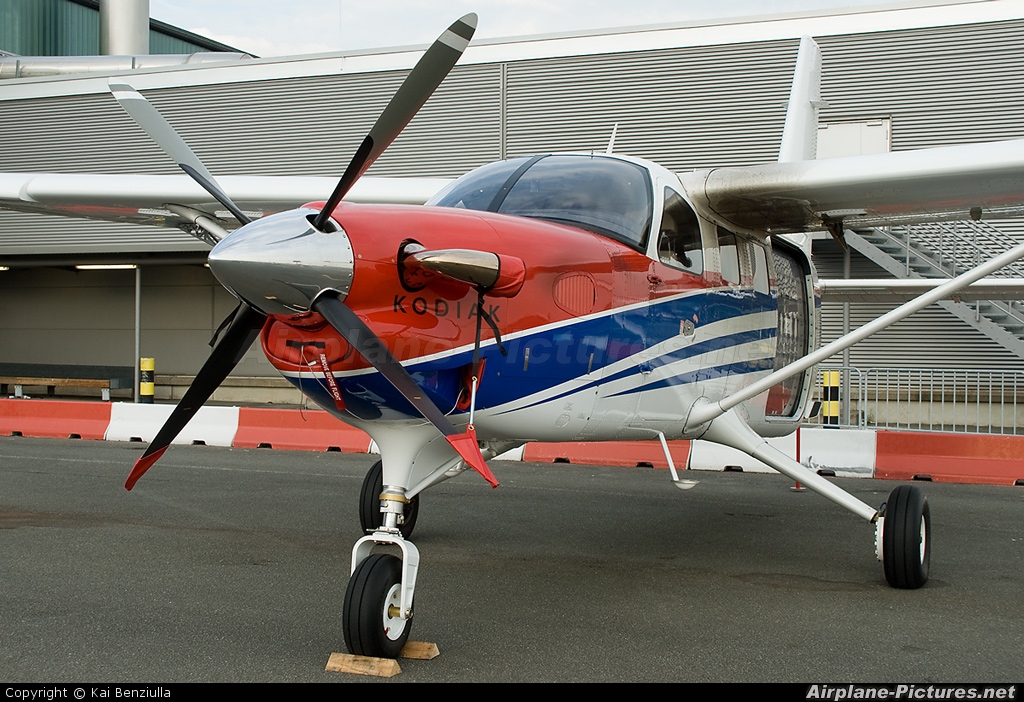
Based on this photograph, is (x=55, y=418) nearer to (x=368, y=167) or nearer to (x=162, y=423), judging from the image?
(x=162, y=423)

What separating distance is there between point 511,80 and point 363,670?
17.4 meters

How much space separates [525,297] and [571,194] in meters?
1.10

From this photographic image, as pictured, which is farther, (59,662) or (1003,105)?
(1003,105)

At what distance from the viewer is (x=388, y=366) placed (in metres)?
4.20

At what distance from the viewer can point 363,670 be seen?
4.10 meters

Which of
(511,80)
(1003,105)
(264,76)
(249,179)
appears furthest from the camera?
(264,76)

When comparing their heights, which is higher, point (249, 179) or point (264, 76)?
point (264, 76)

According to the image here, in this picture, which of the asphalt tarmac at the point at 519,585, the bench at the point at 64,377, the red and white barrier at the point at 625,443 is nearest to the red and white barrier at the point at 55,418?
the red and white barrier at the point at 625,443

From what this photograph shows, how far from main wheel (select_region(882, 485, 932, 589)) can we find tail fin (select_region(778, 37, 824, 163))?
4285 millimetres

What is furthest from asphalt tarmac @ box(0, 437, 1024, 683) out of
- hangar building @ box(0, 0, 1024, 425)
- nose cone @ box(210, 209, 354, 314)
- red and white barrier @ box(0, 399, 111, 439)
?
hangar building @ box(0, 0, 1024, 425)

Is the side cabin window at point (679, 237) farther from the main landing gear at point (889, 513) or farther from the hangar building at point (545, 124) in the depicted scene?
the hangar building at point (545, 124)
